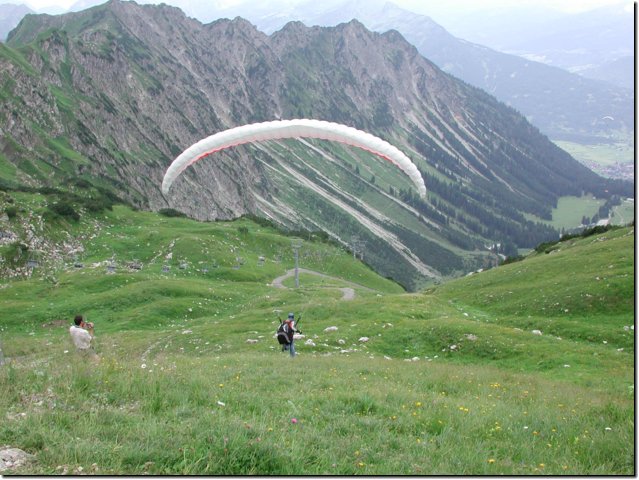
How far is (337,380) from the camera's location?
1356cm

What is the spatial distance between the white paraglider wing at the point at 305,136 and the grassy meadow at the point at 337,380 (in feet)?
30.4

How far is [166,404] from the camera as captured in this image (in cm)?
931

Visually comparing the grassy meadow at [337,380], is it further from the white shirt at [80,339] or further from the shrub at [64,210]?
the shrub at [64,210]

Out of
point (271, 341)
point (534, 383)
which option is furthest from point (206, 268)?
point (534, 383)

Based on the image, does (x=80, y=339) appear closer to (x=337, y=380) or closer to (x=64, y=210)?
(x=337, y=380)

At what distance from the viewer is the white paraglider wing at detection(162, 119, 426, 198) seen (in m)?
27.8

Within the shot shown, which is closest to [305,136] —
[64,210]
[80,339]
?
[80,339]

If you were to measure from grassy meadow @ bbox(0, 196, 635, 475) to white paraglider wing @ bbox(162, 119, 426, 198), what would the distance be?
9.28 m

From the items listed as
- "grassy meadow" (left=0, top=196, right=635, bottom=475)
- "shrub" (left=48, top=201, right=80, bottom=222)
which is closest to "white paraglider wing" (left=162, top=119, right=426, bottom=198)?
"grassy meadow" (left=0, top=196, right=635, bottom=475)

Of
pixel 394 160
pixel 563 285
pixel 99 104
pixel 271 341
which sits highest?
pixel 99 104

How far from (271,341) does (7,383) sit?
16.8 m

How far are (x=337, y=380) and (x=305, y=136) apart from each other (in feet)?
60.1

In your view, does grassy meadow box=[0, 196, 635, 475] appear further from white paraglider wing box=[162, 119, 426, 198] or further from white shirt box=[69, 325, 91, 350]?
white paraglider wing box=[162, 119, 426, 198]

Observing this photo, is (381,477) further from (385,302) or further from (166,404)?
(385,302)
